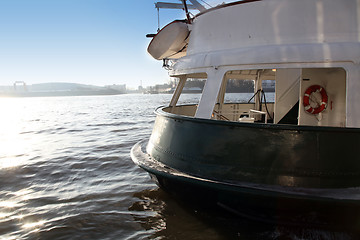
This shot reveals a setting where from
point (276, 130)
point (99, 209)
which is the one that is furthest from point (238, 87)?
point (276, 130)

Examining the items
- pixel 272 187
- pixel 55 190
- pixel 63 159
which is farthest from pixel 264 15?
pixel 63 159

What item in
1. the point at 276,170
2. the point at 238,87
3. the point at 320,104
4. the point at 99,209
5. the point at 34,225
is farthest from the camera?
the point at 238,87

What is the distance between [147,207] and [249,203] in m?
2.53

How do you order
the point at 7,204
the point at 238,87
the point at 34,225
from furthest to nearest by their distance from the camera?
1. the point at 238,87
2. the point at 7,204
3. the point at 34,225

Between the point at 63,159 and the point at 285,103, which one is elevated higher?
the point at 285,103

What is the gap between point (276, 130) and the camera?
12.6 feet

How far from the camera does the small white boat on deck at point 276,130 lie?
12.1 feet

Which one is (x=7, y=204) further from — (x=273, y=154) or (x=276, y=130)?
(x=276, y=130)

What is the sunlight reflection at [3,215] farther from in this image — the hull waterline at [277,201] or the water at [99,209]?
the hull waterline at [277,201]

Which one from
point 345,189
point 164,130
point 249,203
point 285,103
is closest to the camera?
point 345,189

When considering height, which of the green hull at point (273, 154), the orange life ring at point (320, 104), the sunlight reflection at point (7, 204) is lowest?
the sunlight reflection at point (7, 204)

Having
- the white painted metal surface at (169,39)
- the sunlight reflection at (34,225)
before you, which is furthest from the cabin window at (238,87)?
the sunlight reflection at (34,225)

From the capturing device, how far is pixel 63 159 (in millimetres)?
9469

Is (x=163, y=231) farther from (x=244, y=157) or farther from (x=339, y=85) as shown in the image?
(x=339, y=85)
